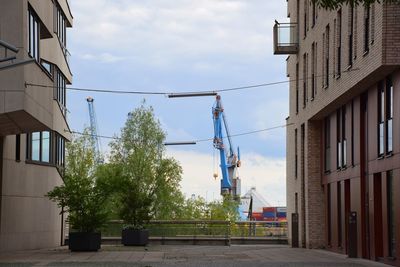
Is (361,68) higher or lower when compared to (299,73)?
lower

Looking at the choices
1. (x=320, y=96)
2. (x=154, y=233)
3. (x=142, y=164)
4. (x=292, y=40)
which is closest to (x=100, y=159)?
(x=142, y=164)

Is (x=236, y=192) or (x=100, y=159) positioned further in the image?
(x=236, y=192)

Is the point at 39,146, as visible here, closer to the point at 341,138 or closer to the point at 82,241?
the point at 82,241

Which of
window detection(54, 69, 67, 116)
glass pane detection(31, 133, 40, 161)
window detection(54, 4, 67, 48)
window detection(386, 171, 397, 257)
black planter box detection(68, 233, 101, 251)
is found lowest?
black planter box detection(68, 233, 101, 251)

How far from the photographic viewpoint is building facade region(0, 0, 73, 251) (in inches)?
1008

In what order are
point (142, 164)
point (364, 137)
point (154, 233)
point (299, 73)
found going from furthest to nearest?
point (142, 164)
point (154, 233)
point (299, 73)
point (364, 137)

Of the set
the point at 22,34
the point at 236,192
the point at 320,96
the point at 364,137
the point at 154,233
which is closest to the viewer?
the point at 22,34

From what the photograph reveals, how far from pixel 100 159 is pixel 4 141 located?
162 feet

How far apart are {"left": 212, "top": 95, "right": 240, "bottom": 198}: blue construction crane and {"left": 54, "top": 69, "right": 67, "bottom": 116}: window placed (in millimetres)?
69544

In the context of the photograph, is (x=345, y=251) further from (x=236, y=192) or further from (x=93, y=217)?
(x=236, y=192)

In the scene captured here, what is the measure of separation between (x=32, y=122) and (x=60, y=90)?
53.4ft

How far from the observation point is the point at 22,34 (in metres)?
25.8

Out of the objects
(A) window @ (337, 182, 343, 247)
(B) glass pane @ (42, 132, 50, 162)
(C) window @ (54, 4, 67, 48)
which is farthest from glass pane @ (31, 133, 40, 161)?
(A) window @ (337, 182, 343, 247)

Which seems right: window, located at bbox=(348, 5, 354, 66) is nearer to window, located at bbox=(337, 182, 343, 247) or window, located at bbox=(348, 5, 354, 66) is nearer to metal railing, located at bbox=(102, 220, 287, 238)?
window, located at bbox=(337, 182, 343, 247)
